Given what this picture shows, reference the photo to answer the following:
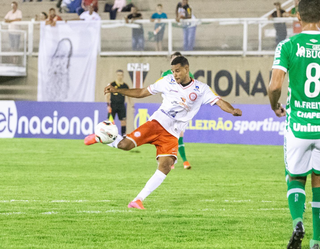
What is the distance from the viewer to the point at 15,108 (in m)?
21.2

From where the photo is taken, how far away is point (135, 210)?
7.79 m

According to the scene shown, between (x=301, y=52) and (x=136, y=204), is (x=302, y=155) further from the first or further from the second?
(x=136, y=204)

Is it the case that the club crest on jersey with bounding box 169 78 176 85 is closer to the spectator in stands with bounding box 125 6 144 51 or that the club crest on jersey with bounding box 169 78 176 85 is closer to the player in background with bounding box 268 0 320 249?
the player in background with bounding box 268 0 320 249

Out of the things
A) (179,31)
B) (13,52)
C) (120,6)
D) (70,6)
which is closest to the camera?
(179,31)

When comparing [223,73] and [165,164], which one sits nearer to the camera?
[165,164]

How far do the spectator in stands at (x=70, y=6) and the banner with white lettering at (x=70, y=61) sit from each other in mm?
1920

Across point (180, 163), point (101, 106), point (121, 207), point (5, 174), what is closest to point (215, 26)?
point (101, 106)

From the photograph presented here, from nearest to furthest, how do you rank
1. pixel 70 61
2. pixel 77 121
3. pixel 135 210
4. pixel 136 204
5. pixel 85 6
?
pixel 135 210 → pixel 136 204 → pixel 77 121 → pixel 70 61 → pixel 85 6

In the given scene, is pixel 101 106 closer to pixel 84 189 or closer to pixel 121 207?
pixel 84 189

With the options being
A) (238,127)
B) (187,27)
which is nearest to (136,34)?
(187,27)

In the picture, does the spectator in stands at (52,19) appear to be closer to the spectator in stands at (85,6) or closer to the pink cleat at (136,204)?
the spectator in stands at (85,6)

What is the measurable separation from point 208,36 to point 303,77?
17.2m

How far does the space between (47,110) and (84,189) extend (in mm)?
11862

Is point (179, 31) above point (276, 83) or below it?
above
